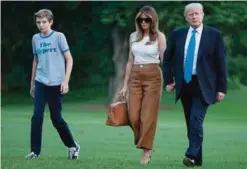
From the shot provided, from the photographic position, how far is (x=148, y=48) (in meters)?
11.3

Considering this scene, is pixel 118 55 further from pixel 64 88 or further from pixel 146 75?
pixel 146 75

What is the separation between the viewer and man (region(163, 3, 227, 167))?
34.8ft

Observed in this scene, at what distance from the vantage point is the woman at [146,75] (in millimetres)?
11320

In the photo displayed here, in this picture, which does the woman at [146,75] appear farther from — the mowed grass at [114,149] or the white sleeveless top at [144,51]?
the mowed grass at [114,149]

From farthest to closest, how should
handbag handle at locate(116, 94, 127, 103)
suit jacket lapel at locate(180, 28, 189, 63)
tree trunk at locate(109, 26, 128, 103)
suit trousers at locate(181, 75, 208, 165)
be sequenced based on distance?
1. tree trunk at locate(109, 26, 128, 103)
2. handbag handle at locate(116, 94, 127, 103)
3. suit jacket lapel at locate(180, 28, 189, 63)
4. suit trousers at locate(181, 75, 208, 165)

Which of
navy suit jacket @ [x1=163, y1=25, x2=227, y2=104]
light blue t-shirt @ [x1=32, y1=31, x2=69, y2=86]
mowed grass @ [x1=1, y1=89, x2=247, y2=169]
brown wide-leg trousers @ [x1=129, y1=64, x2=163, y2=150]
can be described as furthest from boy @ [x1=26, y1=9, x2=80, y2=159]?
navy suit jacket @ [x1=163, y1=25, x2=227, y2=104]

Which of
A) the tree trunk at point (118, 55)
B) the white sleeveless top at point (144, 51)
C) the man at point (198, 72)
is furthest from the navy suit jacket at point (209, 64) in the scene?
the tree trunk at point (118, 55)

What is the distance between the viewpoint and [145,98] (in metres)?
11.4

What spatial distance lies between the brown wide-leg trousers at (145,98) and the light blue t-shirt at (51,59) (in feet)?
3.20

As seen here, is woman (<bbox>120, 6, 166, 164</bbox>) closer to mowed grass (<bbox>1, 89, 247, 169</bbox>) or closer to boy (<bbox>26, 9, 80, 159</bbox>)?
mowed grass (<bbox>1, 89, 247, 169</bbox>)

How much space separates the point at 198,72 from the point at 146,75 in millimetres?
984

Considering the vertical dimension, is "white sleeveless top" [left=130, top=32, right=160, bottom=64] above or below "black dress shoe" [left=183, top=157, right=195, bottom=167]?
above

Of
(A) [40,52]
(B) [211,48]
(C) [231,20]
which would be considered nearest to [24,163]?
(A) [40,52]

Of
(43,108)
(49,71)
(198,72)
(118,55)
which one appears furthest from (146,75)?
(118,55)
